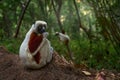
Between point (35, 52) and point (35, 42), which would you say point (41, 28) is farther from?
point (35, 52)

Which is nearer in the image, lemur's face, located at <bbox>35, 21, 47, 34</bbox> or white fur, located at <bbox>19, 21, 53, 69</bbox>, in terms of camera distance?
lemur's face, located at <bbox>35, 21, 47, 34</bbox>

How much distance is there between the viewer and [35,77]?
198 inches

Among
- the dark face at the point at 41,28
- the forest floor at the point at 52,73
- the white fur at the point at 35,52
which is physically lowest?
the forest floor at the point at 52,73

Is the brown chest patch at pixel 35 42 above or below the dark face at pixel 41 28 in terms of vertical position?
below

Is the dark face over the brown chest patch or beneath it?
over

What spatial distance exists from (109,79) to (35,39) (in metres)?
1.20

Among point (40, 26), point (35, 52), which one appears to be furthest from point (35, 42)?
point (40, 26)

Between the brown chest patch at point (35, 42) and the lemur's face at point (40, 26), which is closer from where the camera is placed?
the lemur's face at point (40, 26)

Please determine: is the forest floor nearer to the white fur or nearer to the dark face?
the white fur

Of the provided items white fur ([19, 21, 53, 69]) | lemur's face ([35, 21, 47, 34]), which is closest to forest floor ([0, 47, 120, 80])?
white fur ([19, 21, 53, 69])

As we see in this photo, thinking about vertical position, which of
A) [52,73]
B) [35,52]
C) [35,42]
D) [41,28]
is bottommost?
[52,73]

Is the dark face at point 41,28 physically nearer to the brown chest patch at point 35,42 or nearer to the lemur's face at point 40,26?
the lemur's face at point 40,26

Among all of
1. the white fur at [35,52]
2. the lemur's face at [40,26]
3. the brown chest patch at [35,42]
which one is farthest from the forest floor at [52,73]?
the lemur's face at [40,26]

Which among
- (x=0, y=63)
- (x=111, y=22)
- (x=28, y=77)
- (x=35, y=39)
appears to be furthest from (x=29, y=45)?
(x=111, y=22)
